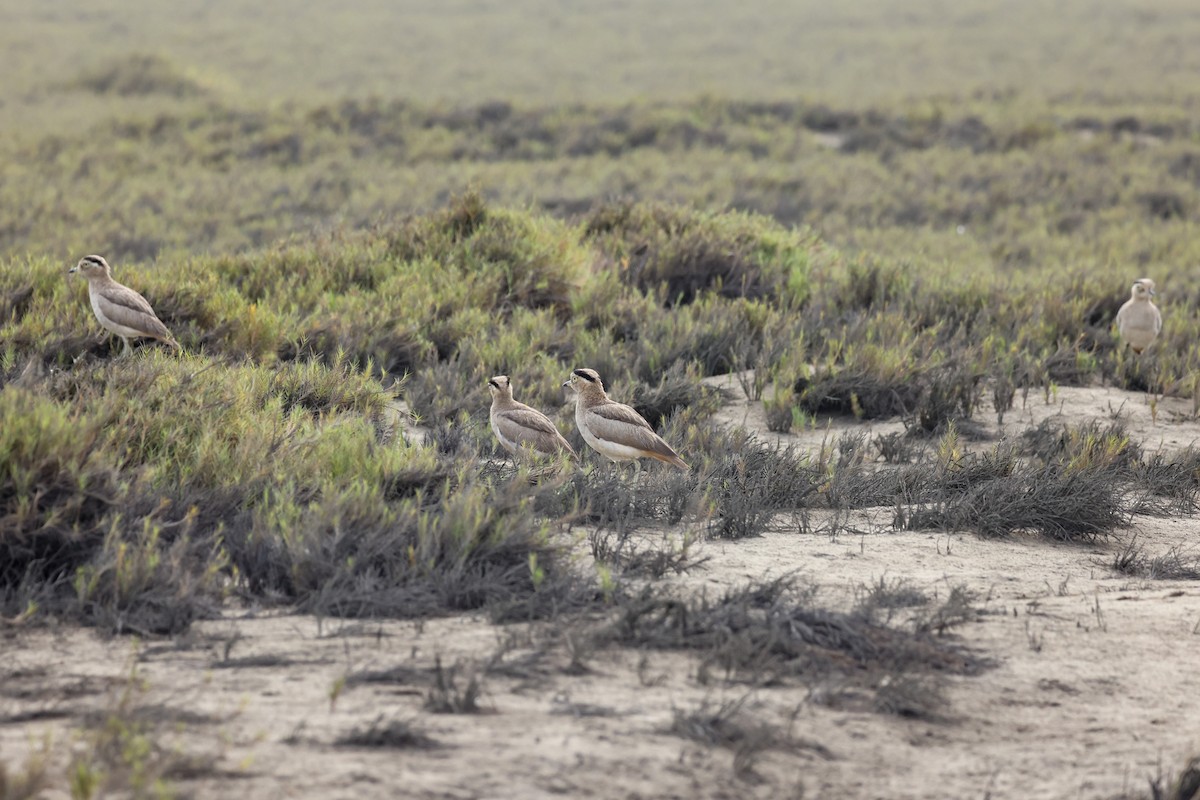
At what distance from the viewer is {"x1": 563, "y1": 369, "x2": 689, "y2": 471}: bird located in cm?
676

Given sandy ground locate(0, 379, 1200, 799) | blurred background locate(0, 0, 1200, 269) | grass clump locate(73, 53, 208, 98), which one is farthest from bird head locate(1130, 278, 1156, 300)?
grass clump locate(73, 53, 208, 98)

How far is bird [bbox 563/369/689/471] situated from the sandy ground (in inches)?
71.9

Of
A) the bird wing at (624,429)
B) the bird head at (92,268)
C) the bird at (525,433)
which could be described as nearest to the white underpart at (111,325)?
the bird head at (92,268)

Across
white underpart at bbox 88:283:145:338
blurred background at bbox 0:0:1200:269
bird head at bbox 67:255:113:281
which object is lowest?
blurred background at bbox 0:0:1200:269

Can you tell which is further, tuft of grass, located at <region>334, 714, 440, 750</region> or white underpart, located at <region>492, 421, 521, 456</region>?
white underpart, located at <region>492, 421, 521, 456</region>

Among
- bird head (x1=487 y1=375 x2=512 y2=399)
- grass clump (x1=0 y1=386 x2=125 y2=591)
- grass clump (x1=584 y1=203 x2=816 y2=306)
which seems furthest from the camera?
grass clump (x1=584 y1=203 x2=816 y2=306)

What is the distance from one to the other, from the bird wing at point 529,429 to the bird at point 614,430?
0.75 ft

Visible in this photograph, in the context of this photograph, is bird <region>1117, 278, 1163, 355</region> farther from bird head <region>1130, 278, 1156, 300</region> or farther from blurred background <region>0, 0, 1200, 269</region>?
blurred background <region>0, 0, 1200, 269</region>

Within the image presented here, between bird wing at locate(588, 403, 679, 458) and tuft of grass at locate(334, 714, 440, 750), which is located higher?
tuft of grass at locate(334, 714, 440, 750)

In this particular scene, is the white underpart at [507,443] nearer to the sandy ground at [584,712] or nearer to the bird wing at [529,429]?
the bird wing at [529,429]

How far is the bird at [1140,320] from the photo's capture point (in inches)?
389

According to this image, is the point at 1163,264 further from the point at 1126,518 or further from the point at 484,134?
the point at 484,134

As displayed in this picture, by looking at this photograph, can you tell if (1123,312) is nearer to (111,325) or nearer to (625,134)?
(111,325)

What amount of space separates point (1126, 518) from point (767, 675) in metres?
3.22
